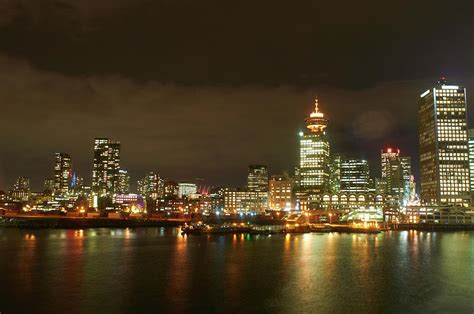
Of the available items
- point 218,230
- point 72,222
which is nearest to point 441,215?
point 218,230

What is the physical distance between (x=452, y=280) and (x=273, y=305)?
752 inches

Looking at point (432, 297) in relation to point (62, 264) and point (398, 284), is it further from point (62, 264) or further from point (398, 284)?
point (62, 264)

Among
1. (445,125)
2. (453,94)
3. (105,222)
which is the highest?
(453,94)

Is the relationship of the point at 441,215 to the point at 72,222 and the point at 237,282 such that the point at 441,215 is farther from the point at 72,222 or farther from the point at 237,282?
the point at 72,222

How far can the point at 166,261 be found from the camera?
54.0m

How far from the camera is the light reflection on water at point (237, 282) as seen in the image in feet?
105

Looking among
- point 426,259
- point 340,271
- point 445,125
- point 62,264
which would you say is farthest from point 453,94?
point 62,264

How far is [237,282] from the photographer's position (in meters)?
40.2

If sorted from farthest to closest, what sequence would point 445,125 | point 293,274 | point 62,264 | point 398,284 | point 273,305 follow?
point 445,125
point 62,264
point 293,274
point 398,284
point 273,305

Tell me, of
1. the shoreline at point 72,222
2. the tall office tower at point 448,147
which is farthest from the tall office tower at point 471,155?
the shoreline at point 72,222

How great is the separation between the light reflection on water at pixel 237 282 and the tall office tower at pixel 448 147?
389ft

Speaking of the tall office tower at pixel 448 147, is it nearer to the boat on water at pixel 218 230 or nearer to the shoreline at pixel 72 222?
the shoreline at pixel 72 222

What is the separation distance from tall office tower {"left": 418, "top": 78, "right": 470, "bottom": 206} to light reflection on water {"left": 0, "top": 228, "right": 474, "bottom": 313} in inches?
4672

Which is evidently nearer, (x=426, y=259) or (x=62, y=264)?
(x=62, y=264)
